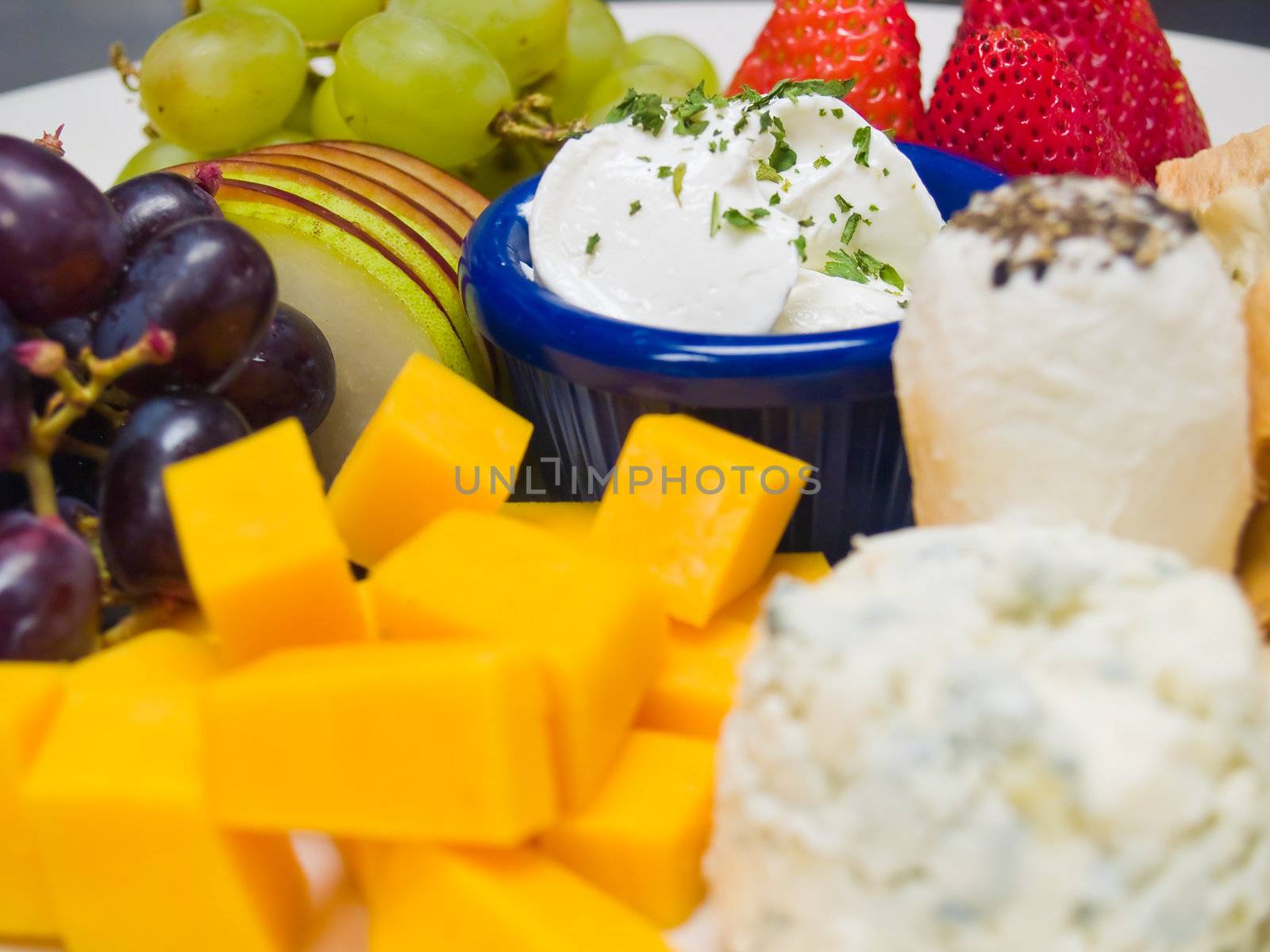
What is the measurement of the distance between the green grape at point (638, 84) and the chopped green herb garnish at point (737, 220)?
1.88 ft

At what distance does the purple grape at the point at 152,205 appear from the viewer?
112cm

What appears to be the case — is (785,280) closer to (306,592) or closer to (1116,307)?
(1116,307)

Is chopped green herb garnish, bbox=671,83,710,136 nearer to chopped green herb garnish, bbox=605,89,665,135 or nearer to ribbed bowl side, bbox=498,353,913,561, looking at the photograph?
chopped green herb garnish, bbox=605,89,665,135

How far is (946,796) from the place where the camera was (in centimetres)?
67

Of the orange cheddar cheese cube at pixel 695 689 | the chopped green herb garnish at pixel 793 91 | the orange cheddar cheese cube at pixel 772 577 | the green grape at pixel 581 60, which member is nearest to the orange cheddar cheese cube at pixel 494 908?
the orange cheddar cheese cube at pixel 695 689

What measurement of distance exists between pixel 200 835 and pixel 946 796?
1.55 ft

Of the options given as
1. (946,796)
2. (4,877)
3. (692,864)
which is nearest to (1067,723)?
(946,796)

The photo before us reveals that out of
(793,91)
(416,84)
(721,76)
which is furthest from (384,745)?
(721,76)

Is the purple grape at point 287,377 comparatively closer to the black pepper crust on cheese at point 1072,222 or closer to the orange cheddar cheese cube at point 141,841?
the orange cheddar cheese cube at point 141,841

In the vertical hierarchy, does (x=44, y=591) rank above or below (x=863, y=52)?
below

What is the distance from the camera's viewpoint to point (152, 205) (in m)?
1.14

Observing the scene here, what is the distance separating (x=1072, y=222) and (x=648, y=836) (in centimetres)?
52

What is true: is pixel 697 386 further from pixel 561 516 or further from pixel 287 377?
pixel 287 377

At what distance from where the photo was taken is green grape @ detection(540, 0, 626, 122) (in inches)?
70.3
